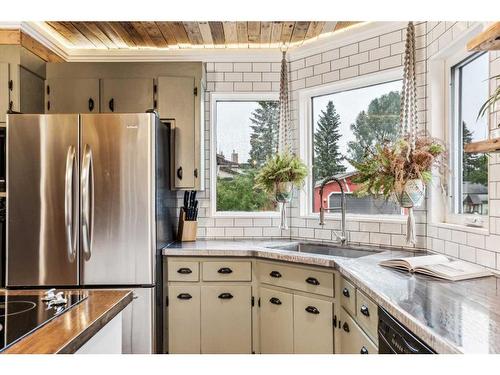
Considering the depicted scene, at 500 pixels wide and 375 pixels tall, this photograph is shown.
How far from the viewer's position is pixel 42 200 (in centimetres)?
270

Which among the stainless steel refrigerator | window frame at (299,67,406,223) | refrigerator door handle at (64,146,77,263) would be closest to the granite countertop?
window frame at (299,67,406,223)

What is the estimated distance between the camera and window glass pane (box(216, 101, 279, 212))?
144 inches

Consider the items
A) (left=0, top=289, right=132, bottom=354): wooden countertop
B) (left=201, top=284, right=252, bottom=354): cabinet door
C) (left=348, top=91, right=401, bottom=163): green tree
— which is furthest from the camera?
(left=348, top=91, right=401, bottom=163): green tree

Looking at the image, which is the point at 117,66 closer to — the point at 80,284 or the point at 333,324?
the point at 80,284

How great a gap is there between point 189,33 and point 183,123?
2.35 ft

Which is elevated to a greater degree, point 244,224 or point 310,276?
point 244,224

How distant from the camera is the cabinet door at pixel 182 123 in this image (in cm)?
329

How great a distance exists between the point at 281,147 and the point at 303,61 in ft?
2.46

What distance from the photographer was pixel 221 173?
367 cm

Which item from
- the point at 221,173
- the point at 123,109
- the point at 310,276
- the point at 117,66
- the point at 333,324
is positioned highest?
the point at 117,66

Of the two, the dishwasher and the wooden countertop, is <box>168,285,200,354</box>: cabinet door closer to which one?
the wooden countertop

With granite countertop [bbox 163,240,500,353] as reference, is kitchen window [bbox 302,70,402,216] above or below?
above

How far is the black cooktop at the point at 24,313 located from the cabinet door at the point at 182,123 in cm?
180
